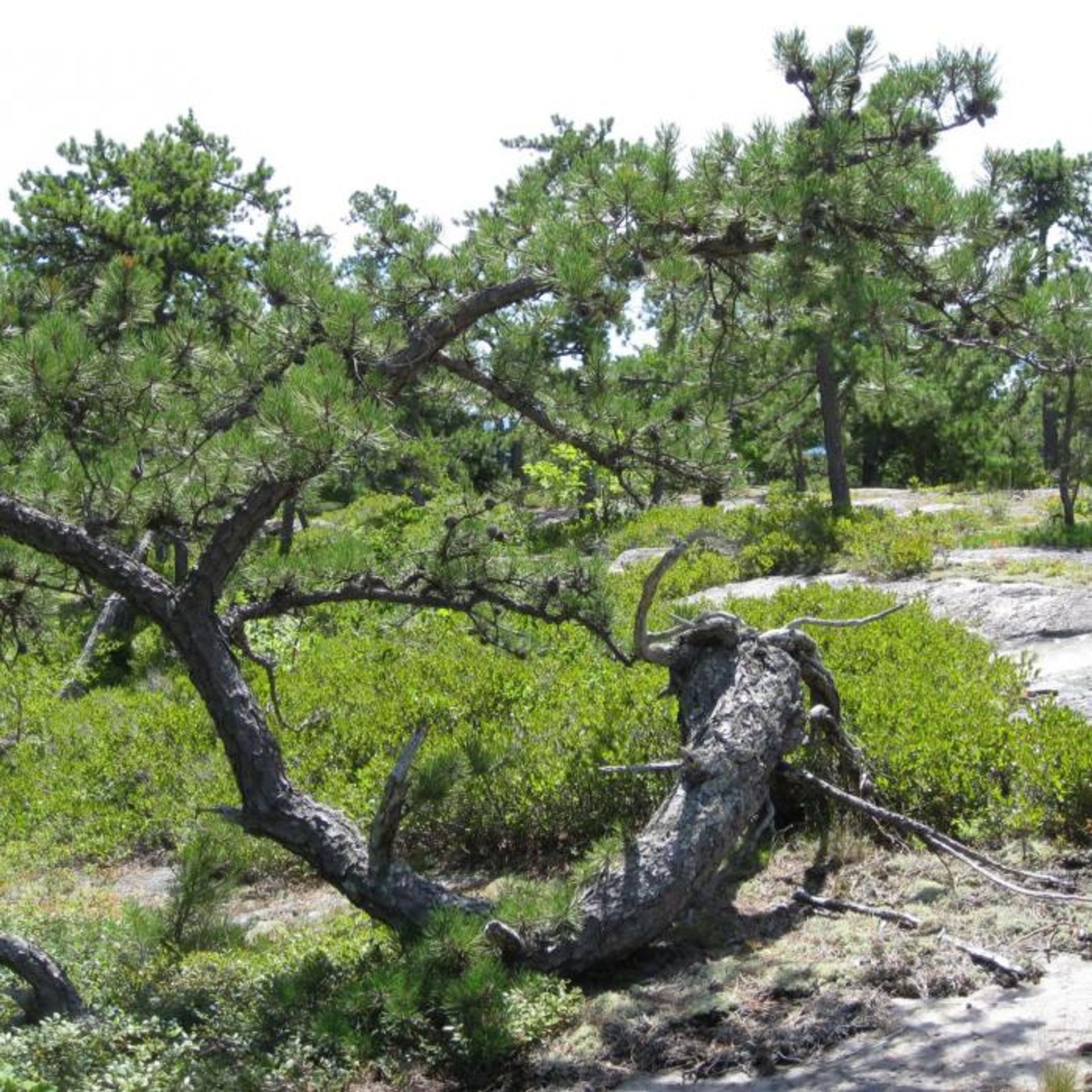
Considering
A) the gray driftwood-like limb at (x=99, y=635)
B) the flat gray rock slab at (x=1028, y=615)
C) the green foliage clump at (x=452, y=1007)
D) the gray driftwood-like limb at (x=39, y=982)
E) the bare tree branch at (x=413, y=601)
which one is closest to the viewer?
the green foliage clump at (x=452, y=1007)

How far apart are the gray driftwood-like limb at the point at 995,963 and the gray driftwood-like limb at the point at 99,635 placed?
1030 cm

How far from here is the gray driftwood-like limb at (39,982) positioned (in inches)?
192

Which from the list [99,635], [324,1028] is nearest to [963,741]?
[324,1028]

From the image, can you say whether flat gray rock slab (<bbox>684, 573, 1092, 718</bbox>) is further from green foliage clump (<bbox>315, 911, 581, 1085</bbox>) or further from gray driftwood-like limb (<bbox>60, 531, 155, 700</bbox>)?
gray driftwood-like limb (<bbox>60, 531, 155, 700</bbox>)

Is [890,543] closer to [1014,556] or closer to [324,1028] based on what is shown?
[1014,556]

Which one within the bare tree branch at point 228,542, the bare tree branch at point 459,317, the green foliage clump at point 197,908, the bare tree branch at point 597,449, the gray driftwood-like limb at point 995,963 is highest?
the bare tree branch at point 459,317

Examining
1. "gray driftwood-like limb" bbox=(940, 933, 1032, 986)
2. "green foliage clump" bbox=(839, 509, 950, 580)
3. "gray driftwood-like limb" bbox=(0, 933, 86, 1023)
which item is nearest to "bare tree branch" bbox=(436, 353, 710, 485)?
"gray driftwood-like limb" bbox=(940, 933, 1032, 986)

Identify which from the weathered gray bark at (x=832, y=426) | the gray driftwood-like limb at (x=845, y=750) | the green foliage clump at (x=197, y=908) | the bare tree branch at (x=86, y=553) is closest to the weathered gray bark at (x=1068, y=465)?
the weathered gray bark at (x=832, y=426)

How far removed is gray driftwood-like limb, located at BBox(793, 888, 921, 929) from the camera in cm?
527

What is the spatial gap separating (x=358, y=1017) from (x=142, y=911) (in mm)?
1465

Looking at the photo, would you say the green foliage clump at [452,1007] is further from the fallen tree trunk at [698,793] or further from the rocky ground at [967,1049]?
the rocky ground at [967,1049]

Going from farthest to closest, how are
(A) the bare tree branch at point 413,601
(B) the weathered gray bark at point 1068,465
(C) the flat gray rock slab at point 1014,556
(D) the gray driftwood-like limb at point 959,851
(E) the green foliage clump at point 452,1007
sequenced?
(B) the weathered gray bark at point 1068,465 → (C) the flat gray rock slab at point 1014,556 → (A) the bare tree branch at point 413,601 → (D) the gray driftwood-like limb at point 959,851 → (E) the green foliage clump at point 452,1007

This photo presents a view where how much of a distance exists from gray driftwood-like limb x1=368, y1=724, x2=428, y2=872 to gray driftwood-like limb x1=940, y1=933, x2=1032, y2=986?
93.2 inches

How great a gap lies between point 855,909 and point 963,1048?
142 cm
